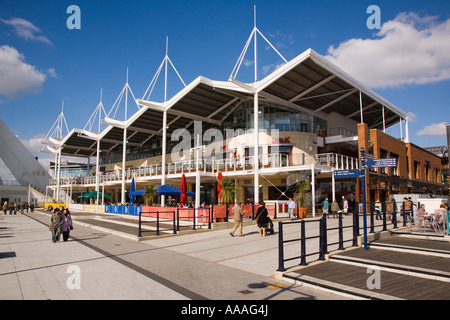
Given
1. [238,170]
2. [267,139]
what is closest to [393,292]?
[238,170]

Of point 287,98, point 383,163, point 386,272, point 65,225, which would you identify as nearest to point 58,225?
point 65,225

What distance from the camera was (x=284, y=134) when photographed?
1232 inches

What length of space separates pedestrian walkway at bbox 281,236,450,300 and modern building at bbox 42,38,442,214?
14.3m

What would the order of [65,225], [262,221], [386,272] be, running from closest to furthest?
[386,272]
[262,221]
[65,225]

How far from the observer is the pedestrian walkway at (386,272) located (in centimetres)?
572

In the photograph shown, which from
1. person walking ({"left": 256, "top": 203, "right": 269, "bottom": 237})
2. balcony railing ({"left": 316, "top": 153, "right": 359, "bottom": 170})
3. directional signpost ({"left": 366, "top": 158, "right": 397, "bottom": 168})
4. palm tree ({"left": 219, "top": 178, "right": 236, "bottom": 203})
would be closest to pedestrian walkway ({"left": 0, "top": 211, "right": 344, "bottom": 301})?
person walking ({"left": 256, "top": 203, "right": 269, "bottom": 237})

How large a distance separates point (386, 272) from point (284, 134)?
2475 centimetres

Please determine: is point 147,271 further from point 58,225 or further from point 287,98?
point 287,98

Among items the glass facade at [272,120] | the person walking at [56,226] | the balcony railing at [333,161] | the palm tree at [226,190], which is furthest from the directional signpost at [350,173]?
the glass facade at [272,120]

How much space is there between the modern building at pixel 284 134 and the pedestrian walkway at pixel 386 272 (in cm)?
1432

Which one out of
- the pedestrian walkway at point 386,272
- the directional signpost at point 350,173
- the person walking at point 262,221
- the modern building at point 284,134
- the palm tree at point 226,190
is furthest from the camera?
the modern building at point 284,134

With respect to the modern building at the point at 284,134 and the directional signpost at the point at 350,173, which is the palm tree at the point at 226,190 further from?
the directional signpost at the point at 350,173
